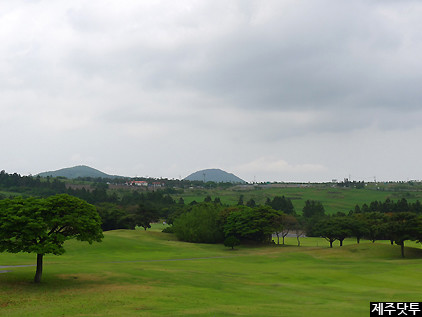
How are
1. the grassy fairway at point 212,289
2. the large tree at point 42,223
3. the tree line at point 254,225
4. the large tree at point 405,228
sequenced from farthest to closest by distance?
1. the tree line at point 254,225
2. the large tree at point 405,228
3. the large tree at point 42,223
4. the grassy fairway at point 212,289

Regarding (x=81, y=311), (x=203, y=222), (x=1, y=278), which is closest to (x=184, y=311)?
(x=81, y=311)

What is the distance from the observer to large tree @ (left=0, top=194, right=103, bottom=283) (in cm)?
4756

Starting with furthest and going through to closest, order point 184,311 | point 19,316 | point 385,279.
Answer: point 385,279 < point 184,311 < point 19,316

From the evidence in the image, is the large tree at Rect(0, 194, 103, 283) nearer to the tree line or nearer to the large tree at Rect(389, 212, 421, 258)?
the tree line

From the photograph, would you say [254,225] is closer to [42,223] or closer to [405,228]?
[405,228]

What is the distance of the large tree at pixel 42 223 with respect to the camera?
47.6 metres

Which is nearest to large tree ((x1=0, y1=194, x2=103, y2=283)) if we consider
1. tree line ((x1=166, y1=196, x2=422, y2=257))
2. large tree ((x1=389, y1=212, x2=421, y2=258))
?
tree line ((x1=166, y1=196, x2=422, y2=257))

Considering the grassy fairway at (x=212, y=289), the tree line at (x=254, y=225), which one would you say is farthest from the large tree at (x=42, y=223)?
the tree line at (x=254, y=225)

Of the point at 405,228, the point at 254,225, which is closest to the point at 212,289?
the point at 405,228

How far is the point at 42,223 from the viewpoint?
48250 mm

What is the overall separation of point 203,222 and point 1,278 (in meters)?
87.4

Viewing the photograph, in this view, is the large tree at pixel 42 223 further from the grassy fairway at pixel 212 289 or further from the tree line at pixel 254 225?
the tree line at pixel 254 225

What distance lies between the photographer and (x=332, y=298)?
44469 millimetres

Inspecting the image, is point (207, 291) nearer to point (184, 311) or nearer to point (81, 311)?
point (184, 311)
